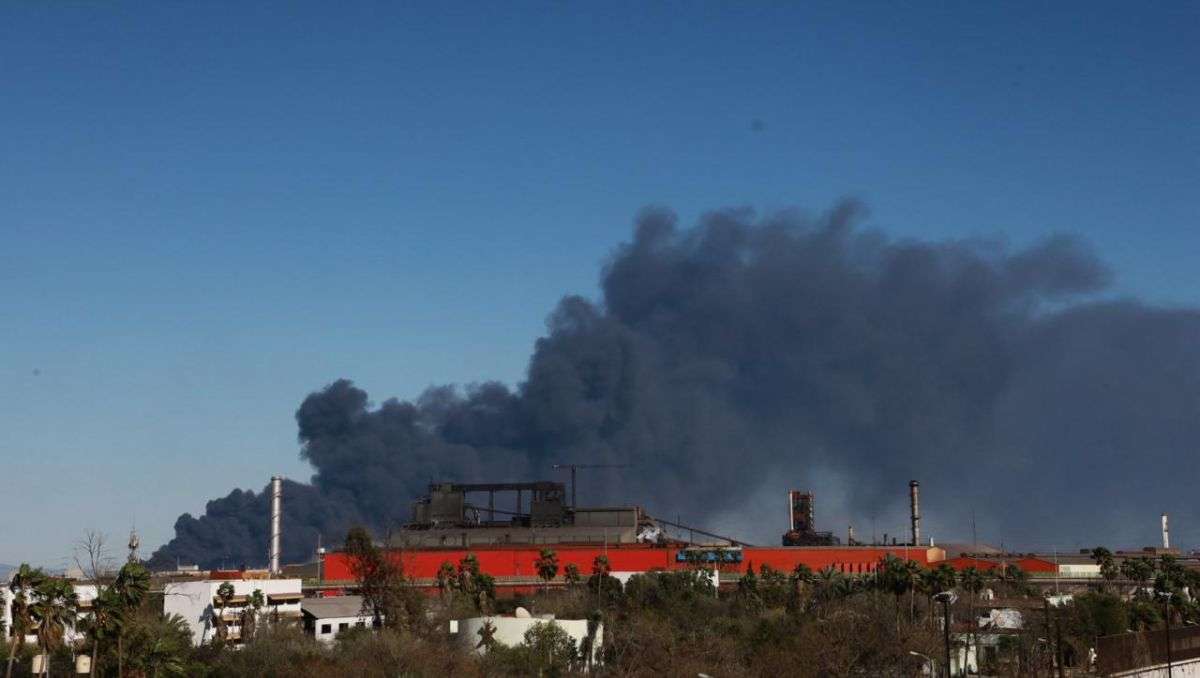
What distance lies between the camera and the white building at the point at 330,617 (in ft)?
358

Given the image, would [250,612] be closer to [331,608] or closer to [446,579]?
[331,608]

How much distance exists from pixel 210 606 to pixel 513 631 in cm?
2772

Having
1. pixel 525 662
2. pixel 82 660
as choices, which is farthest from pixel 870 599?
pixel 82 660

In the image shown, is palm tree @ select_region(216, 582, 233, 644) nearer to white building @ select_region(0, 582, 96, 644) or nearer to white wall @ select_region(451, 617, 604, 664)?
white building @ select_region(0, 582, 96, 644)

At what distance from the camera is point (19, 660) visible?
8131cm

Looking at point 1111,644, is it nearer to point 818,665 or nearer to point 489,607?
point 818,665

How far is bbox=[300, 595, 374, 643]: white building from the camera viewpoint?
10906 cm

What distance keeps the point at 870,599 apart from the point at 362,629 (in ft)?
137

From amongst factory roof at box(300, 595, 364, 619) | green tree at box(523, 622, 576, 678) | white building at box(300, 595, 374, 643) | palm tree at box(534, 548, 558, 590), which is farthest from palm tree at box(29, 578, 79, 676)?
palm tree at box(534, 548, 558, 590)

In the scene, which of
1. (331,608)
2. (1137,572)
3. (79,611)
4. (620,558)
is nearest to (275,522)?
(620,558)

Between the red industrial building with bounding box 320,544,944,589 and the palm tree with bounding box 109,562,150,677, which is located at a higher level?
the palm tree with bounding box 109,562,150,677

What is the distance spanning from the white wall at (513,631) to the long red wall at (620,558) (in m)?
83.2

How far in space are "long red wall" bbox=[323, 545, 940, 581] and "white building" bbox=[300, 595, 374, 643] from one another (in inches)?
2256

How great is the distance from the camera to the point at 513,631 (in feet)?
293
